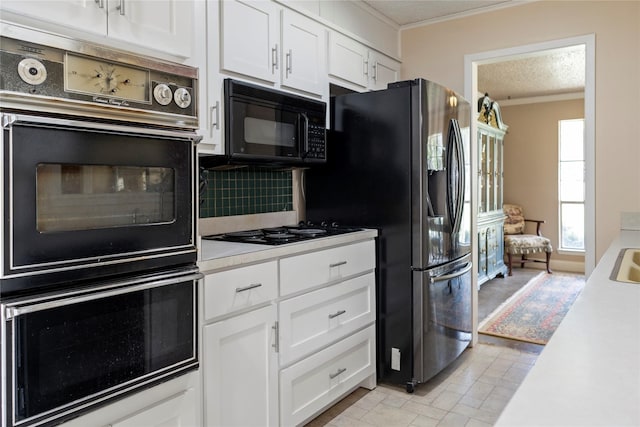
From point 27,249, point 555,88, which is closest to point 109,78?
point 27,249

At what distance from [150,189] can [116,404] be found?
2.09 ft

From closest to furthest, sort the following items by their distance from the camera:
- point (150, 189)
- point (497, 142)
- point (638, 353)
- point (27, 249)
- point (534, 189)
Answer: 1. point (638, 353)
2. point (27, 249)
3. point (150, 189)
4. point (497, 142)
5. point (534, 189)

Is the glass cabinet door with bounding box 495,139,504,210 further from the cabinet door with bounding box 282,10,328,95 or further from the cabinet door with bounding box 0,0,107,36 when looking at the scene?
the cabinet door with bounding box 0,0,107,36

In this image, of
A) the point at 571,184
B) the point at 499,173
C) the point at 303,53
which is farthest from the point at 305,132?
the point at 571,184

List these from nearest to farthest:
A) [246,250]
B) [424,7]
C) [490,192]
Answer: [246,250] < [424,7] < [490,192]

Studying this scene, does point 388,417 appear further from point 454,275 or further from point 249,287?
point 249,287

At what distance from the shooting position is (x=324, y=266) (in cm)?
232

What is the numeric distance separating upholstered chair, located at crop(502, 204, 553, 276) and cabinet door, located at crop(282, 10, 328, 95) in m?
4.30

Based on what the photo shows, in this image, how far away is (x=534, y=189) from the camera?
674 cm

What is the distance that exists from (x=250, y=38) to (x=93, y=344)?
1.52m

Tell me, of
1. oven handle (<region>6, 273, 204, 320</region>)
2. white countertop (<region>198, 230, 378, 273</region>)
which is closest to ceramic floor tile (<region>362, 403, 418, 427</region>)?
white countertop (<region>198, 230, 378, 273</region>)

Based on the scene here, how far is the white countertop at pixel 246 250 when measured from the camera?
1740 mm

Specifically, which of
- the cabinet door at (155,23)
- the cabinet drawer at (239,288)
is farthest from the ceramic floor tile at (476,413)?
the cabinet door at (155,23)

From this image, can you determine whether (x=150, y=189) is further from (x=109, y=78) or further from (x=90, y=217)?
(x=109, y=78)
